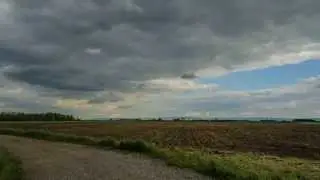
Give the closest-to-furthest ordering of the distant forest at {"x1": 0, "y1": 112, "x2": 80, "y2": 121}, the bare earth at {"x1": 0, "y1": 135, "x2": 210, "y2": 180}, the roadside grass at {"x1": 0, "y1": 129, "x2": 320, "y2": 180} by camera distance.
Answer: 1. the roadside grass at {"x1": 0, "y1": 129, "x2": 320, "y2": 180}
2. the bare earth at {"x1": 0, "y1": 135, "x2": 210, "y2": 180}
3. the distant forest at {"x1": 0, "y1": 112, "x2": 80, "y2": 121}

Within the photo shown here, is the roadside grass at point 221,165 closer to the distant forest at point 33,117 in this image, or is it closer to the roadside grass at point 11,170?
the roadside grass at point 11,170

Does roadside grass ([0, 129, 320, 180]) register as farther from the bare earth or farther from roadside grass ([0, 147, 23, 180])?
roadside grass ([0, 147, 23, 180])

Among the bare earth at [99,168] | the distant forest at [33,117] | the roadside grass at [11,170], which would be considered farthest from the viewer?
the distant forest at [33,117]

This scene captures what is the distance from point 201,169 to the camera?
634 inches

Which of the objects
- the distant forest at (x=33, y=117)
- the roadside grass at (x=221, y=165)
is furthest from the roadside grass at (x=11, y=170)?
the distant forest at (x=33, y=117)

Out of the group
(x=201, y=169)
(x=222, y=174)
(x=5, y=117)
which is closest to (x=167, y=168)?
(x=201, y=169)

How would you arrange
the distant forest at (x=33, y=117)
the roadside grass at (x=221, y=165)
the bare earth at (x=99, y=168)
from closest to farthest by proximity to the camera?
the roadside grass at (x=221, y=165) < the bare earth at (x=99, y=168) < the distant forest at (x=33, y=117)

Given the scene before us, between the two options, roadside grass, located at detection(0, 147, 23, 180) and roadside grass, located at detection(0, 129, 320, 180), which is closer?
roadside grass, located at detection(0, 129, 320, 180)

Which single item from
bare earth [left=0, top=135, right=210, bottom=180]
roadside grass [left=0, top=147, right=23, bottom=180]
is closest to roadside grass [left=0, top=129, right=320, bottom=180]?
bare earth [left=0, top=135, right=210, bottom=180]

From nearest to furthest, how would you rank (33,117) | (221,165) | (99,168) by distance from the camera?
(221,165), (99,168), (33,117)

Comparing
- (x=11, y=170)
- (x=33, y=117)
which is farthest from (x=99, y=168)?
(x=33, y=117)

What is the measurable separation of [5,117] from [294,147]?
3749 inches

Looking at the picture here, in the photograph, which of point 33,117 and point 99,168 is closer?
point 99,168

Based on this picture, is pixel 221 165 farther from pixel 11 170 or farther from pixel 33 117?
pixel 33 117
